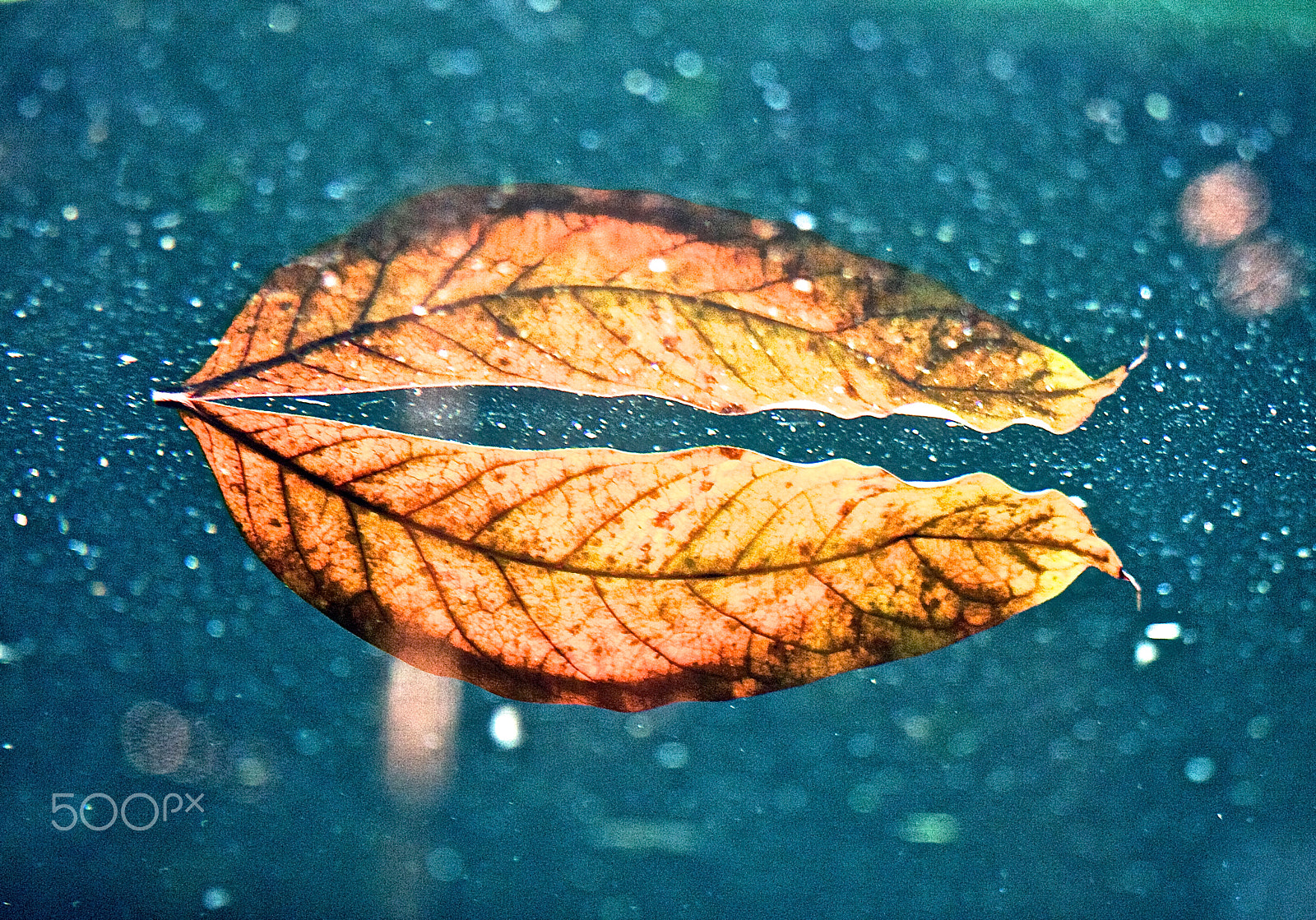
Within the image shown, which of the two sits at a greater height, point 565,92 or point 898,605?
point 565,92

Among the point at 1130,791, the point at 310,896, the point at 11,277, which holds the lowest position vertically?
the point at 310,896

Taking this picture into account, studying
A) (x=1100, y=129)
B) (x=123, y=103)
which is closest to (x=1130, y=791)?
(x=1100, y=129)

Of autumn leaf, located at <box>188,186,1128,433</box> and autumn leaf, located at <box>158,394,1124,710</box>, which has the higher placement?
autumn leaf, located at <box>188,186,1128,433</box>

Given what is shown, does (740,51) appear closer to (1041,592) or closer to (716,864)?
(1041,592)

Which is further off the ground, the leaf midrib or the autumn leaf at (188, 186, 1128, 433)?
the autumn leaf at (188, 186, 1128, 433)
